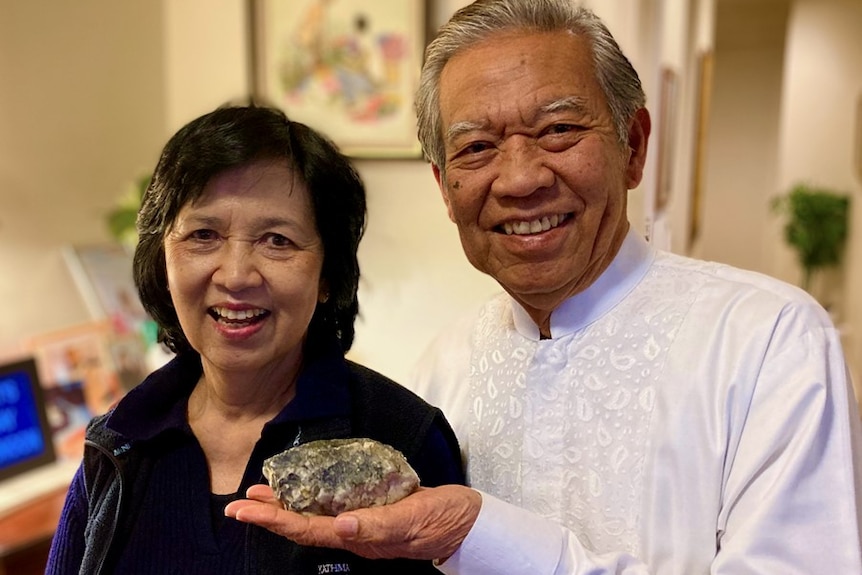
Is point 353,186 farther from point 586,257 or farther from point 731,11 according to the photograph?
point 731,11

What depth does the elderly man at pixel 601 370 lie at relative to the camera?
2.97 ft

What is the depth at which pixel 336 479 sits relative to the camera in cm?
84

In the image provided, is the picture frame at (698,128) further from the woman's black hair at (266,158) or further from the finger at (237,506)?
the finger at (237,506)

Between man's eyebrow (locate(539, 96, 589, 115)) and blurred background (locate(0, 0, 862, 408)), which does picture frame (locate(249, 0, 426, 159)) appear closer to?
blurred background (locate(0, 0, 862, 408))

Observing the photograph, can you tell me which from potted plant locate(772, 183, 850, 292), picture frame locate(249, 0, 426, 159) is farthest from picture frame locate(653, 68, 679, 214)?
potted plant locate(772, 183, 850, 292)

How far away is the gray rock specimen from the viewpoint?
0.84 metres

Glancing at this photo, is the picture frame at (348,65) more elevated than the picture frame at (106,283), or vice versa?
the picture frame at (348,65)

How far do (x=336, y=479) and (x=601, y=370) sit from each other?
1.39ft

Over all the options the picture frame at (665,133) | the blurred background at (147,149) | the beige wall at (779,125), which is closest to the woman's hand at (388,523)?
the blurred background at (147,149)

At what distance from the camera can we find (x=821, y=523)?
2.95ft

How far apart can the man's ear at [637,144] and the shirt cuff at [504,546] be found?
0.49 m

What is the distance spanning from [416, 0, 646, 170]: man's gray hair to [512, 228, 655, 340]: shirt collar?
164 mm

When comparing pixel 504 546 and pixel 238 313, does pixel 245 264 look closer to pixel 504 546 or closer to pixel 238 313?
pixel 238 313

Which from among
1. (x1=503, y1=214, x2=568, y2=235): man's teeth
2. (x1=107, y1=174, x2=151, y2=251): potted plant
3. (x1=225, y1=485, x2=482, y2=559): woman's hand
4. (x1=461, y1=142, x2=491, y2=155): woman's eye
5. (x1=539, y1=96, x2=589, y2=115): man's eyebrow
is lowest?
(x1=225, y1=485, x2=482, y2=559): woman's hand
